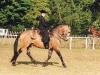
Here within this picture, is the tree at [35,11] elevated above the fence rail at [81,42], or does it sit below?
above

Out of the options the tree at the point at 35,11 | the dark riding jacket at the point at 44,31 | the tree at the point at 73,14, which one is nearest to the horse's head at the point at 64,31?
the dark riding jacket at the point at 44,31

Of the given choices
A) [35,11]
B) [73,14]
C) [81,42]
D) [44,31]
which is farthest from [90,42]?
[35,11]

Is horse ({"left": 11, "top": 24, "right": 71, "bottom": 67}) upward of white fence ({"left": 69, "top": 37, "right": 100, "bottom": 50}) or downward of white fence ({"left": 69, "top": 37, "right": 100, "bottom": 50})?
upward

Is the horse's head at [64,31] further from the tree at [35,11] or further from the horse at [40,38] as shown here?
the tree at [35,11]

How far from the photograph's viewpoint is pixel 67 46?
2781 centimetres

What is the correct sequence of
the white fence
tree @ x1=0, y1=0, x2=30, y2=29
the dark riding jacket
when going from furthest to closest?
tree @ x1=0, y1=0, x2=30, y2=29 < the white fence < the dark riding jacket

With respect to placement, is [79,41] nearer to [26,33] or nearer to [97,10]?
[26,33]

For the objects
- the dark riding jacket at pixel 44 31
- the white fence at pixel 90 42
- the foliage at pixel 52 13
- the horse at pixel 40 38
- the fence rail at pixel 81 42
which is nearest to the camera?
the dark riding jacket at pixel 44 31

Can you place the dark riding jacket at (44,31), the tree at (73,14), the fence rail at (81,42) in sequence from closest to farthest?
the dark riding jacket at (44,31)
the fence rail at (81,42)
the tree at (73,14)

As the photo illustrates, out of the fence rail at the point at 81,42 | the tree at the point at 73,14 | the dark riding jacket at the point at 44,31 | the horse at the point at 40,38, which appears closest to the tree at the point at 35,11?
the tree at the point at 73,14

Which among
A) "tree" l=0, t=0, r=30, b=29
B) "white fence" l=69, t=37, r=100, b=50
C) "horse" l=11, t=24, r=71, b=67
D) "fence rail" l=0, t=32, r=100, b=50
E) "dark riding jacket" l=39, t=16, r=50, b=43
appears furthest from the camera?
"tree" l=0, t=0, r=30, b=29

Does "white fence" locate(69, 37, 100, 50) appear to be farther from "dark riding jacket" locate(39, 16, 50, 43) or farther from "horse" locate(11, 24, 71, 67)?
"dark riding jacket" locate(39, 16, 50, 43)

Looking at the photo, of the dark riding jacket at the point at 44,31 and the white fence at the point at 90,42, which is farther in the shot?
the white fence at the point at 90,42

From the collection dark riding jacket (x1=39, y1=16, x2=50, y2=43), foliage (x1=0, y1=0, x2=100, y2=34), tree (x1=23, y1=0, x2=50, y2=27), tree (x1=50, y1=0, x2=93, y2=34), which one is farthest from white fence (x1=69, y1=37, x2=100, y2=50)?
tree (x1=23, y1=0, x2=50, y2=27)
